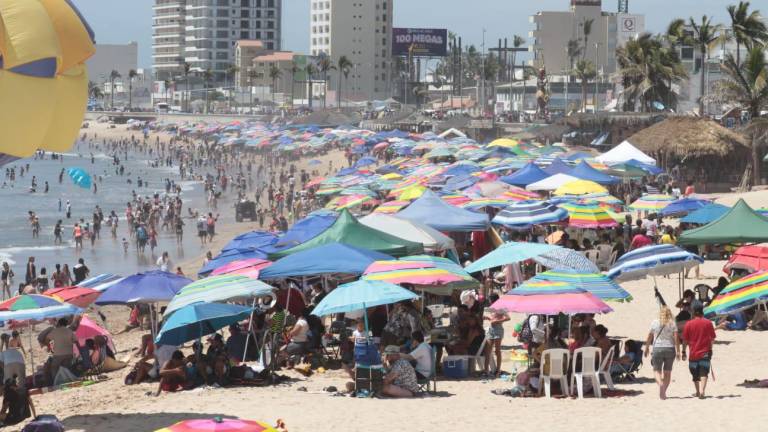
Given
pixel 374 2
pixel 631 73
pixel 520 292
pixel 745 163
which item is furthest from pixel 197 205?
pixel 374 2

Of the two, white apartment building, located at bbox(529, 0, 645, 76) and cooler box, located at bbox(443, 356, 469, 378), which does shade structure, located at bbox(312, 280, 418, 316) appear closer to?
cooler box, located at bbox(443, 356, 469, 378)

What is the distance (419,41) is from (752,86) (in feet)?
309

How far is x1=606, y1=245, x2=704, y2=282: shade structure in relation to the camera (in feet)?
46.1

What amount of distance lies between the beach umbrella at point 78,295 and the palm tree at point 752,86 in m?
24.2

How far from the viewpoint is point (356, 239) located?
1574 centimetres

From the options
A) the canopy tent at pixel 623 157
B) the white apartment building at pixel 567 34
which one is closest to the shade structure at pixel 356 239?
the canopy tent at pixel 623 157

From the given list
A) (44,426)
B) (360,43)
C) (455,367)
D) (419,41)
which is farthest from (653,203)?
(360,43)

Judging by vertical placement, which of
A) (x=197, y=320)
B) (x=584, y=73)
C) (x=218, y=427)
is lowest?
(x=197, y=320)

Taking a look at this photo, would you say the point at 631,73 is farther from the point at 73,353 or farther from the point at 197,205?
the point at 73,353

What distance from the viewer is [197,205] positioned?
52312 millimetres

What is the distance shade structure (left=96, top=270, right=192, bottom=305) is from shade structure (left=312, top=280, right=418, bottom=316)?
10.5 ft

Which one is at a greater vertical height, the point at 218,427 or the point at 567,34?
the point at 567,34

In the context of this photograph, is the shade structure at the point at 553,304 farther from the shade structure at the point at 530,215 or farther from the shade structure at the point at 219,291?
the shade structure at the point at 530,215

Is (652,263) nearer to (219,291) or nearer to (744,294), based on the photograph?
(744,294)
